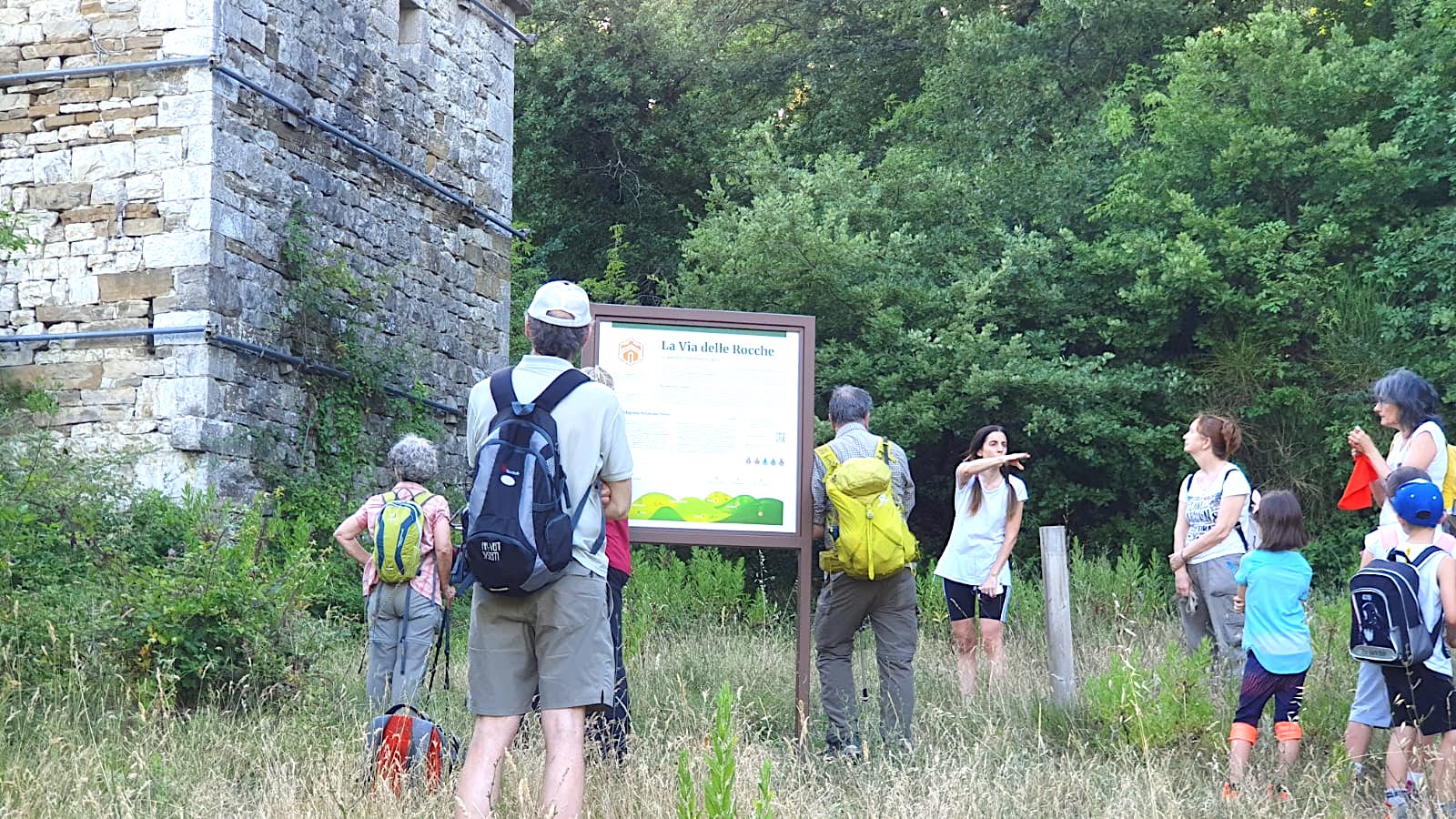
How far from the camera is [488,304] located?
47.0 feet

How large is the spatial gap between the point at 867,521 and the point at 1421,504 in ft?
7.13

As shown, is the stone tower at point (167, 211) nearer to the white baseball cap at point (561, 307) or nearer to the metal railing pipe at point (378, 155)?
the metal railing pipe at point (378, 155)

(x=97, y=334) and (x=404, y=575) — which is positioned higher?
(x=97, y=334)

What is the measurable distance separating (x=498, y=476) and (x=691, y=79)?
1758cm

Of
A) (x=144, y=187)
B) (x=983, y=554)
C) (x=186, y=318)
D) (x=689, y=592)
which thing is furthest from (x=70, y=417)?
(x=983, y=554)

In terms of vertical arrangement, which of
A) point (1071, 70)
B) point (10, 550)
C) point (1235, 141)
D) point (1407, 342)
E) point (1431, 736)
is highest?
point (1071, 70)

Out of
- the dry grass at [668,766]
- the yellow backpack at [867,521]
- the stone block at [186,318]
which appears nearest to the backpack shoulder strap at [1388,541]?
the dry grass at [668,766]

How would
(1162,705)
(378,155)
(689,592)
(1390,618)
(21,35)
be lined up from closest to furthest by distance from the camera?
(1390,618) → (1162,705) → (21,35) → (689,592) → (378,155)

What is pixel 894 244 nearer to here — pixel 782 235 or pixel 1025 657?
pixel 782 235

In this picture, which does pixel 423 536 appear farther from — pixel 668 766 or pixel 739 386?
pixel 668 766

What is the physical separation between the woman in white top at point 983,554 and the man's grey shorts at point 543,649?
138 inches

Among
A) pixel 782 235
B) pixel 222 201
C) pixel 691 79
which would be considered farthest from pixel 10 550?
pixel 691 79

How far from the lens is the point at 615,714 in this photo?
5824 mm

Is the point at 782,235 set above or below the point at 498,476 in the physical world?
above
